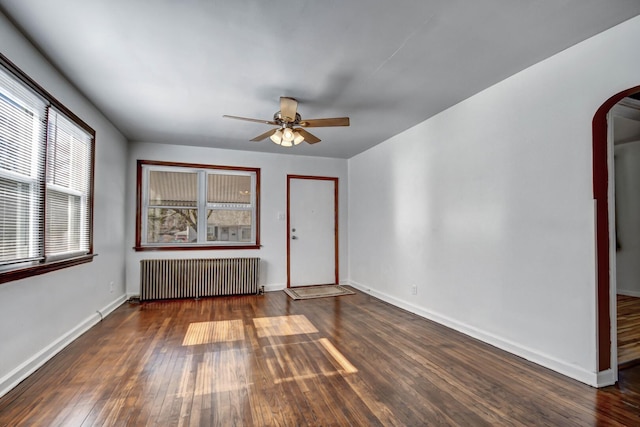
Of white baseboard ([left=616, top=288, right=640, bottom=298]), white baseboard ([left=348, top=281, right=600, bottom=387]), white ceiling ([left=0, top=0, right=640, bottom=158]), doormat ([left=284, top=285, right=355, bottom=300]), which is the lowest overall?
doormat ([left=284, top=285, right=355, bottom=300])

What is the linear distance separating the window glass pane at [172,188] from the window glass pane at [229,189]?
0.26 m

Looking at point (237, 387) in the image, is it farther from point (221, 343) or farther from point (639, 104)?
point (639, 104)

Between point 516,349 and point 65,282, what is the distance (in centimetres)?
423

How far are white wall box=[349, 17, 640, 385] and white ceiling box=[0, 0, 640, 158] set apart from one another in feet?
0.76

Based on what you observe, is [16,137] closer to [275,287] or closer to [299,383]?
[299,383]

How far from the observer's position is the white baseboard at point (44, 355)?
220cm

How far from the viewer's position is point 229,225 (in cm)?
557

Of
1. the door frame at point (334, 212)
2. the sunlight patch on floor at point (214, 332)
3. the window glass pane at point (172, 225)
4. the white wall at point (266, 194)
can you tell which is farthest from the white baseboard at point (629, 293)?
the window glass pane at point (172, 225)

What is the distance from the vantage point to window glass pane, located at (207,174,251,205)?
5.47 meters

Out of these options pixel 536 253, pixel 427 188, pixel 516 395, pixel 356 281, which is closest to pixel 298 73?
pixel 427 188

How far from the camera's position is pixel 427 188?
402 centimetres

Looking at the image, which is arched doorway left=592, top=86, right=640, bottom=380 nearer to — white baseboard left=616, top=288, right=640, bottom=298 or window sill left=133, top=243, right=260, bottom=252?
white baseboard left=616, top=288, right=640, bottom=298

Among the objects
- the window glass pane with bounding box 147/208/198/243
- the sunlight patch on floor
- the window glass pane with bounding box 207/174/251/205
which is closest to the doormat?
the sunlight patch on floor

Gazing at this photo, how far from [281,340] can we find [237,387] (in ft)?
3.15
